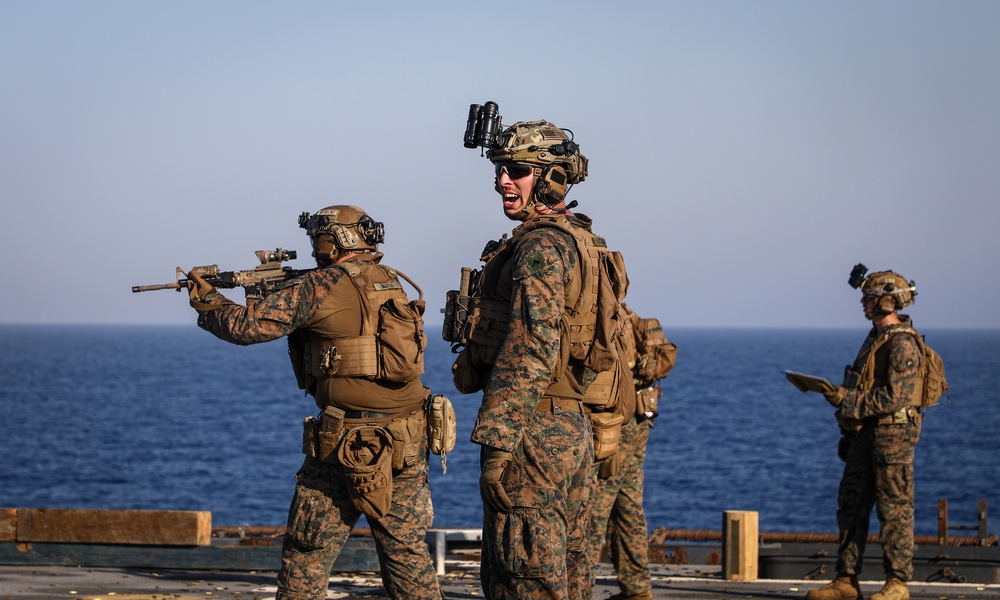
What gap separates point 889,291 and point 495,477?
218 inches

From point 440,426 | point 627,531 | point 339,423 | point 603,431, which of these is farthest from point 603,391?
point 627,531

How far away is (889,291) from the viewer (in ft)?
37.4

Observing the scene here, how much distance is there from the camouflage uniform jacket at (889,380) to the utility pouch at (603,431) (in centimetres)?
392

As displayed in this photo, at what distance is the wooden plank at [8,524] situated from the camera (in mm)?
12578

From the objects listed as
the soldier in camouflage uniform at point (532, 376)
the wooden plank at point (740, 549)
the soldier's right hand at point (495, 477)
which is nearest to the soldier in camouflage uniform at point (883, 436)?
the wooden plank at point (740, 549)

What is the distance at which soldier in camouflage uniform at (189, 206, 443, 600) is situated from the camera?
8594mm

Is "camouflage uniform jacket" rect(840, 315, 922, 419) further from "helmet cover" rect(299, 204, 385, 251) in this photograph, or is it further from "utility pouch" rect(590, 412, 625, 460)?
"helmet cover" rect(299, 204, 385, 251)

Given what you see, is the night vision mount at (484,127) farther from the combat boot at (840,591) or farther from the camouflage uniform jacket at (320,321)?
the combat boot at (840,591)

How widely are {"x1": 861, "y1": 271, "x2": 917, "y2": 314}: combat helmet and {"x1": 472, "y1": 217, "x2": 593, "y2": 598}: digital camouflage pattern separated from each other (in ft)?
16.3

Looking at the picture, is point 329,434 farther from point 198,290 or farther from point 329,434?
point 198,290

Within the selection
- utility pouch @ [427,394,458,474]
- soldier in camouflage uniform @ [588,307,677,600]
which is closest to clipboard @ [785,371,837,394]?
soldier in camouflage uniform @ [588,307,677,600]

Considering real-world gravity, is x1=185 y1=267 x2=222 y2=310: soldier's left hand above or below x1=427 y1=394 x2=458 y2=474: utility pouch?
above

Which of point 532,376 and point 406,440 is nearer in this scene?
point 532,376

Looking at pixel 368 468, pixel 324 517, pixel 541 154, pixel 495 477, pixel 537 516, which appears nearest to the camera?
pixel 495 477
